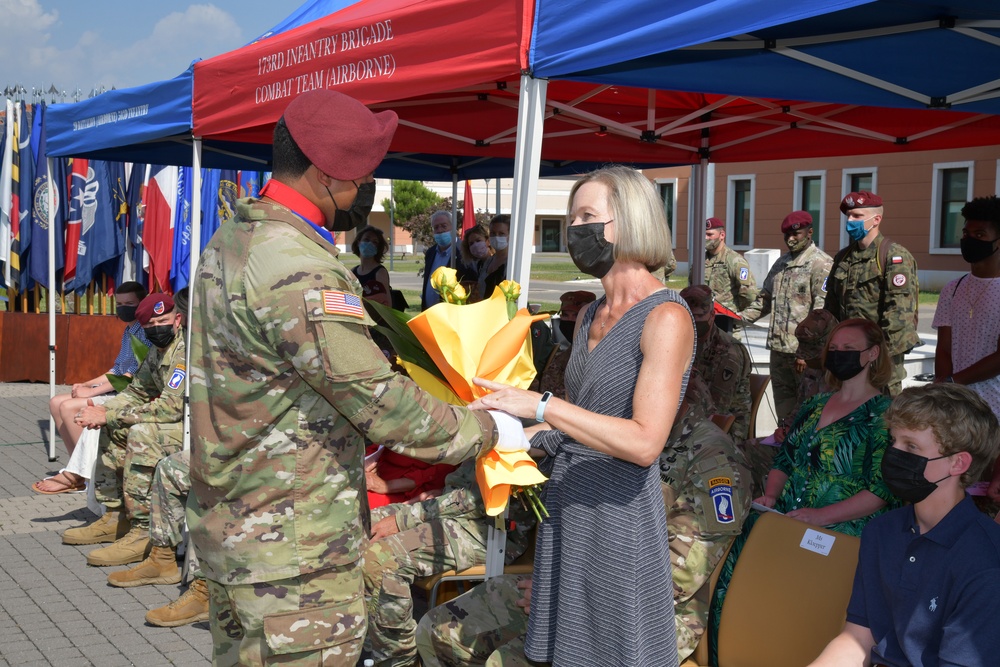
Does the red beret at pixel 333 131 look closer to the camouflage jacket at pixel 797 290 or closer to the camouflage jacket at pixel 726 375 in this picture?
the camouflage jacket at pixel 726 375

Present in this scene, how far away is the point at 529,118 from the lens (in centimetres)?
345

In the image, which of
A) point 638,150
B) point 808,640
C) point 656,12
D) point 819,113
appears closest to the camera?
point 808,640

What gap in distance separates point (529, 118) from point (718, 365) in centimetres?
273

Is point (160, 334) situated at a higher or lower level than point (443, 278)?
lower

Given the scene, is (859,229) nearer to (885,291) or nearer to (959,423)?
(885,291)

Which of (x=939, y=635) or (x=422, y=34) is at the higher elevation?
(x=422, y=34)

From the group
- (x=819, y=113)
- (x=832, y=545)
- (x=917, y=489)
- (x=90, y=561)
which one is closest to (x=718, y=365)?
(x=819, y=113)

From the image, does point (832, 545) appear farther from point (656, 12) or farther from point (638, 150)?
point (638, 150)

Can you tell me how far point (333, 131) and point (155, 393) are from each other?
165 inches

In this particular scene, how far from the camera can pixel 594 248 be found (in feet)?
8.21

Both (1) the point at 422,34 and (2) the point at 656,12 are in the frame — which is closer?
(2) the point at 656,12

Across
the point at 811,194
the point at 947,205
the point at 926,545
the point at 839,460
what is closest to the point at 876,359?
the point at 839,460

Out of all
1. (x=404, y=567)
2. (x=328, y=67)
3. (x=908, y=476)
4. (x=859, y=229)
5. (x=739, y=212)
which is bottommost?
(x=404, y=567)

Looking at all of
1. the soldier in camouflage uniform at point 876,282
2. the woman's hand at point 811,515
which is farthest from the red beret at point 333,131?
the soldier in camouflage uniform at point 876,282
